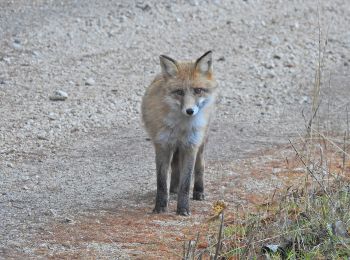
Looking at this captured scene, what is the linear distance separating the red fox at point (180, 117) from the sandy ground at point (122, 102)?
288 millimetres

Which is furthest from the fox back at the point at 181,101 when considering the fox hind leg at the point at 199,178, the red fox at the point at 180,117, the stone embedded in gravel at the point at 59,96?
the stone embedded in gravel at the point at 59,96

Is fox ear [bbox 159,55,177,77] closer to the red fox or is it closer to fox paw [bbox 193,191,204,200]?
the red fox

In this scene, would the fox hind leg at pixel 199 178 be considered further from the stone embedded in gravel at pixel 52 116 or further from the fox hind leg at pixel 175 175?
the stone embedded in gravel at pixel 52 116

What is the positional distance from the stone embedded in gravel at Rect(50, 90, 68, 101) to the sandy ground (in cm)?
5

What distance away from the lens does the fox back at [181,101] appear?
7637mm

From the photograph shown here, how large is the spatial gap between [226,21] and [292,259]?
8.45 m

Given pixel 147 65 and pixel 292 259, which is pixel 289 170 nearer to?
pixel 292 259

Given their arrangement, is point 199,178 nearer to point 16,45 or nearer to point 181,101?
point 181,101

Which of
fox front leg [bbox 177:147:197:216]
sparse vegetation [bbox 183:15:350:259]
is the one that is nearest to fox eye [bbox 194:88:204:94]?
fox front leg [bbox 177:147:197:216]

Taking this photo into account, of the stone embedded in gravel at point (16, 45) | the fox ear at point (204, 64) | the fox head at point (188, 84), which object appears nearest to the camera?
the fox head at point (188, 84)

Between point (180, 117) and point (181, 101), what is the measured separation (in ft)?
0.52

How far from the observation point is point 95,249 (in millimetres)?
6570

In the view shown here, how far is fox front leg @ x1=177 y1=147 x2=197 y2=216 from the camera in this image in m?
7.66

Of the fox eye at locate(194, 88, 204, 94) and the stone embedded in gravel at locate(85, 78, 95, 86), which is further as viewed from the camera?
the stone embedded in gravel at locate(85, 78, 95, 86)
